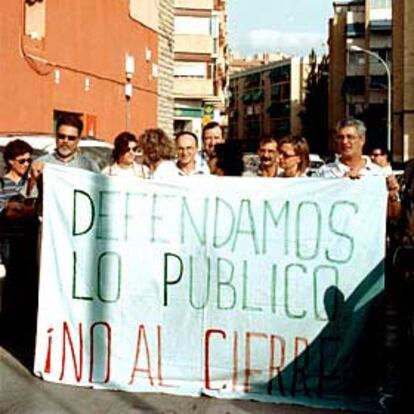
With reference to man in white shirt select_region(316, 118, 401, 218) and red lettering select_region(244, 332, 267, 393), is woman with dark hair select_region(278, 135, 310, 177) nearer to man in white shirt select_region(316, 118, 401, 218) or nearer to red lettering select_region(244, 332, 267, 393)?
man in white shirt select_region(316, 118, 401, 218)

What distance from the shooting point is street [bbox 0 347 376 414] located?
6.48m

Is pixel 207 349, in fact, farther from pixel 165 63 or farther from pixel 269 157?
pixel 165 63

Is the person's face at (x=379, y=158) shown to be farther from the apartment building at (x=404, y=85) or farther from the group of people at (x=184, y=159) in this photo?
the apartment building at (x=404, y=85)

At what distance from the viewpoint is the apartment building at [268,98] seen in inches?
5492

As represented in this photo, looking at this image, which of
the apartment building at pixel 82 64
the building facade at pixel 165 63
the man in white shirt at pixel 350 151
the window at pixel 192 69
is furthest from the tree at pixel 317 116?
the man in white shirt at pixel 350 151

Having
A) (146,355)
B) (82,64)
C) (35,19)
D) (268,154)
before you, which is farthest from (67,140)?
(82,64)

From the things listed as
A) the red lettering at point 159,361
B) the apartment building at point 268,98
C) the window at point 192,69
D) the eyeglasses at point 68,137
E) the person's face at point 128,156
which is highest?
the apartment building at point 268,98

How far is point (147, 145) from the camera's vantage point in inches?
349

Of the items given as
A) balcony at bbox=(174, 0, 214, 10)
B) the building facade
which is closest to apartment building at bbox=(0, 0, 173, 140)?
the building facade

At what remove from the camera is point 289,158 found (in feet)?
25.8

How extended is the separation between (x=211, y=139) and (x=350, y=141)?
1986mm

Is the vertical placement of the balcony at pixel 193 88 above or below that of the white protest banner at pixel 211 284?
above

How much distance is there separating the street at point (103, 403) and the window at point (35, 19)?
52.3ft

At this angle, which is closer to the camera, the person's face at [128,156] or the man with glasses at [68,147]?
the man with glasses at [68,147]
